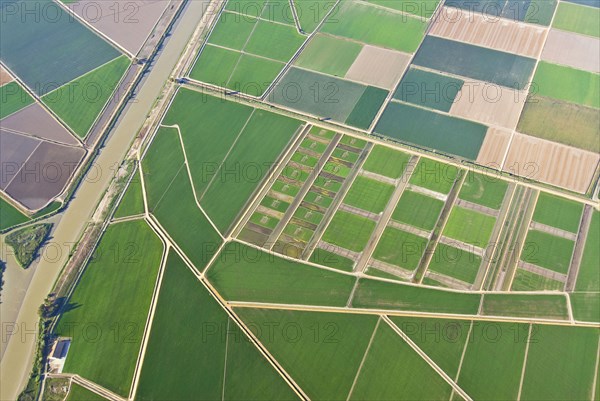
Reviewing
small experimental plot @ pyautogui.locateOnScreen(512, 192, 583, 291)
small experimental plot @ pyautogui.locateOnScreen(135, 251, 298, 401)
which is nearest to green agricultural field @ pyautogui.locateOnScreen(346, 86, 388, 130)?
small experimental plot @ pyautogui.locateOnScreen(512, 192, 583, 291)

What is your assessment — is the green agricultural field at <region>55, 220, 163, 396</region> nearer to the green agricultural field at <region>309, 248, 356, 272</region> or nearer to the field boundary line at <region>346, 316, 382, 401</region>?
the green agricultural field at <region>309, 248, 356, 272</region>

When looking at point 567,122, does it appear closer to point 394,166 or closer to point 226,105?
point 394,166

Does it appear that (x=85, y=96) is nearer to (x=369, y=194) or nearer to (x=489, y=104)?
(x=369, y=194)

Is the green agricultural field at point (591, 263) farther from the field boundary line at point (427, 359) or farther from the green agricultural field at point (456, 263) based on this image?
the field boundary line at point (427, 359)

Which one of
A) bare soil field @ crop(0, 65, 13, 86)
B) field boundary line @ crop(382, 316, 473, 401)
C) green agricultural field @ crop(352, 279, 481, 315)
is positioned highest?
bare soil field @ crop(0, 65, 13, 86)

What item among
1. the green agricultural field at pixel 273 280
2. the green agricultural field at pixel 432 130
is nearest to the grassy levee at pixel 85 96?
the green agricultural field at pixel 273 280

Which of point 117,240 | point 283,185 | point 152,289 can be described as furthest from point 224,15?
point 152,289

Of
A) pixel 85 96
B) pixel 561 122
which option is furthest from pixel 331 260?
pixel 85 96

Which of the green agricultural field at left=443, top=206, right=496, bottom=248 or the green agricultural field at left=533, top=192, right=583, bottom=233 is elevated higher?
the green agricultural field at left=533, top=192, right=583, bottom=233
